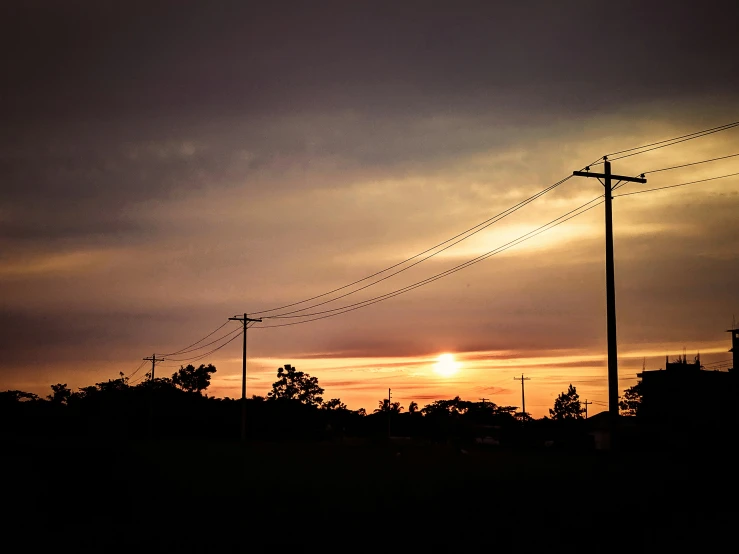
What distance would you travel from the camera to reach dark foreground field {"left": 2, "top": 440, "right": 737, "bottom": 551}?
69.3 feet

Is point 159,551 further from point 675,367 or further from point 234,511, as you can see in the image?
point 675,367

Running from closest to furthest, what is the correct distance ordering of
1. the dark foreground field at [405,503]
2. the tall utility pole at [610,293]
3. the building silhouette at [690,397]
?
the dark foreground field at [405,503]
the tall utility pole at [610,293]
the building silhouette at [690,397]

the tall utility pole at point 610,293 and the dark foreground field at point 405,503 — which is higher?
the tall utility pole at point 610,293

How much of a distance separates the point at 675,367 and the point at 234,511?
59.1 meters

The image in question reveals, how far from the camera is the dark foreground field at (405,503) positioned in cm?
2112

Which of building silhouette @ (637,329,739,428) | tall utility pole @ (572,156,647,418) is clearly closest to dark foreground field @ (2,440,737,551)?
tall utility pole @ (572,156,647,418)

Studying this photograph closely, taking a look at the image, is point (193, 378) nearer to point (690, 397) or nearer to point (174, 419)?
point (174, 419)

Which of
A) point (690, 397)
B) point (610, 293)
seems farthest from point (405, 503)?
point (690, 397)

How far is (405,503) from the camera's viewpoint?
25.7 metres

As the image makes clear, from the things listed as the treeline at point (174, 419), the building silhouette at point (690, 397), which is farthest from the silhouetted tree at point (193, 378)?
the building silhouette at point (690, 397)

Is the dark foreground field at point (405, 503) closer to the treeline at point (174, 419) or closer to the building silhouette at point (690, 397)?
the building silhouette at point (690, 397)

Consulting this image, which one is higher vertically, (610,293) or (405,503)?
(610,293)

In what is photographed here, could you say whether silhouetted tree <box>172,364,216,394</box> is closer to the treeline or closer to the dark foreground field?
the treeline

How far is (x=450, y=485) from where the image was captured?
30.2 m
